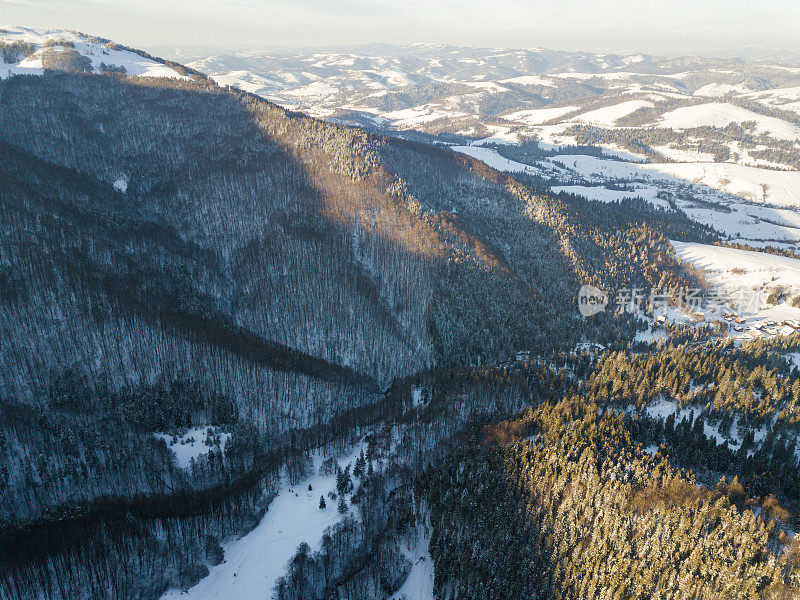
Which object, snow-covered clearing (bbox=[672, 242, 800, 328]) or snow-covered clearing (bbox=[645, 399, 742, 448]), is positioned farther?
snow-covered clearing (bbox=[672, 242, 800, 328])

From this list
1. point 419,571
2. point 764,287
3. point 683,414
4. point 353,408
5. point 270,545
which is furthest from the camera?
point 764,287

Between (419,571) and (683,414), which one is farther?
(683,414)

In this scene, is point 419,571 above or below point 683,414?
below

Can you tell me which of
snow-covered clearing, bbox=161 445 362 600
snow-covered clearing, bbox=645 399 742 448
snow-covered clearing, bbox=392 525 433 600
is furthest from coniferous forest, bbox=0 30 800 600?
snow-covered clearing, bbox=161 445 362 600

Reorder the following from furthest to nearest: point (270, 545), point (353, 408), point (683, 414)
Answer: point (353, 408) < point (683, 414) < point (270, 545)

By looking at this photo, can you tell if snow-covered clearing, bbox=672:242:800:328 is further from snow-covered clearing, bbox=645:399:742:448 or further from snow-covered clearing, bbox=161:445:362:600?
snow-covered clearing, bbox=161:445:362:600

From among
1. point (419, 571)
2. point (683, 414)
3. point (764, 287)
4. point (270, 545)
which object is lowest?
point (270, 545)

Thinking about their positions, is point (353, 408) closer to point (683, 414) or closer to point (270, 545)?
point (270, 545)

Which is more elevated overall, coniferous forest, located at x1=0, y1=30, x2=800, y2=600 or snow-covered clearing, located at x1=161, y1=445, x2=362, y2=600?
coniferous forest, located at x1=0, y1=30, x2=800, y2=600

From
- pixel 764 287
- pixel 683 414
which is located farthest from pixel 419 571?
pixel 764 287
